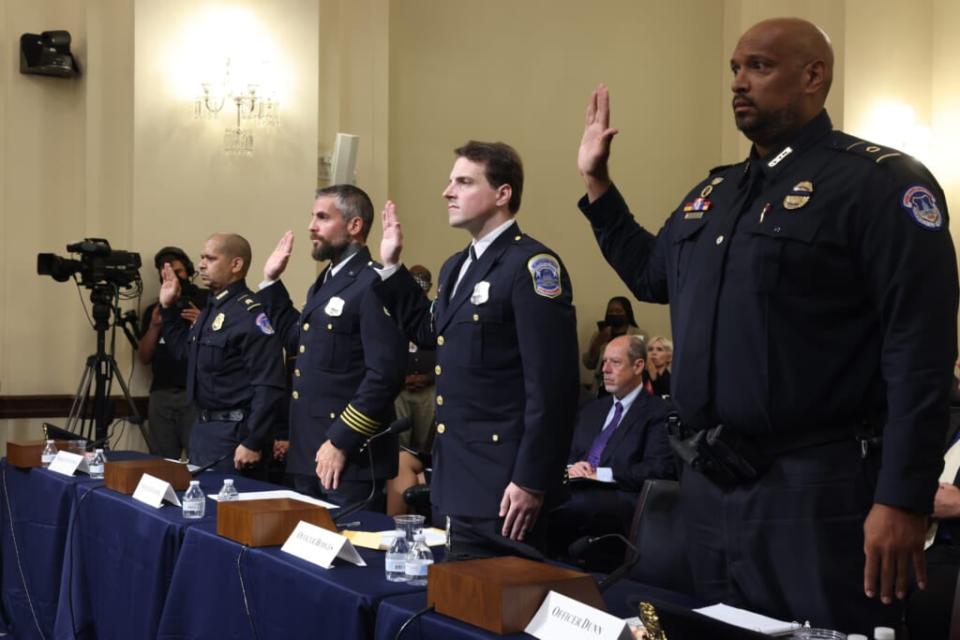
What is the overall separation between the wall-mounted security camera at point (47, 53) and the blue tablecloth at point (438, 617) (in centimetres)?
488

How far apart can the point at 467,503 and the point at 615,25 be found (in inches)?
250

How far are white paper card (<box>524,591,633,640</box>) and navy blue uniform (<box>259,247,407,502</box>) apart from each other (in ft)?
5.45

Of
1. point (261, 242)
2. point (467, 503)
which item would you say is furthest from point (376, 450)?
point (261, 242)

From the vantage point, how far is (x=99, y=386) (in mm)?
5250

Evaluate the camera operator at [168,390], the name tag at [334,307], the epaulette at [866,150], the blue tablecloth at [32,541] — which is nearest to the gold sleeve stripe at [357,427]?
the name tag at [334,307]

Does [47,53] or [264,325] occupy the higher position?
[47,53]

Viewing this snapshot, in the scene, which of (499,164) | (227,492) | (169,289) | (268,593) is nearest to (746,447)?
(268,593)

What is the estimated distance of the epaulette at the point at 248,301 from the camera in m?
4.15

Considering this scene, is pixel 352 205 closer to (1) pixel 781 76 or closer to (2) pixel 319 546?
(2) pixel 319 546

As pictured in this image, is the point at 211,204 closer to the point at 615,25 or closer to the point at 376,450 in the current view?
the point at 376,450

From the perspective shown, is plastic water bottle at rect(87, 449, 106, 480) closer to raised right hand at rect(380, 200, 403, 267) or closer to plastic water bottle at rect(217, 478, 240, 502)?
plastic water bottle at rect(217, 478, 240, 502)

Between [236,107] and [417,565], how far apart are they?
4.65 metres

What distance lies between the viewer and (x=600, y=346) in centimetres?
771

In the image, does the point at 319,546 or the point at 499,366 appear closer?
the point at 319,546
